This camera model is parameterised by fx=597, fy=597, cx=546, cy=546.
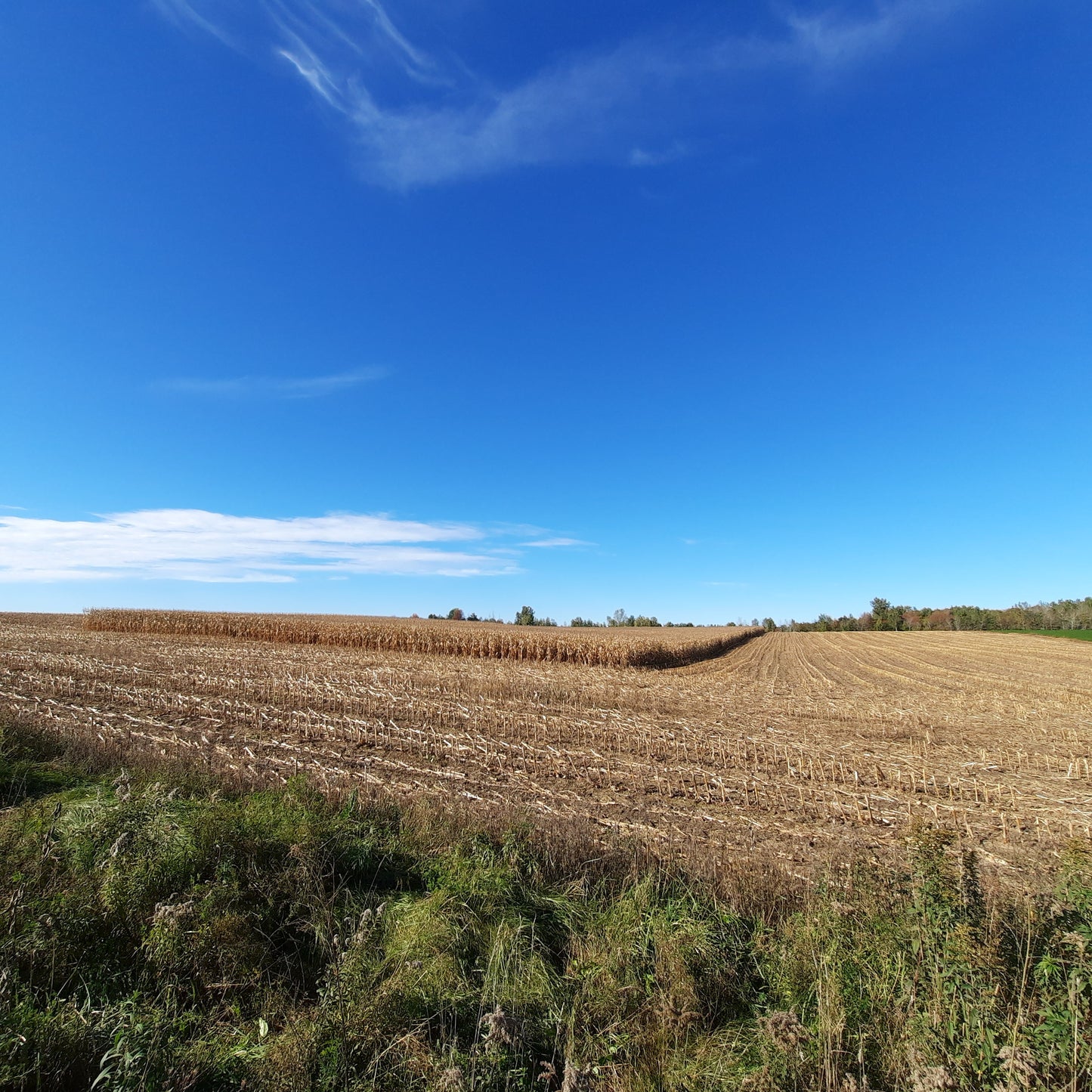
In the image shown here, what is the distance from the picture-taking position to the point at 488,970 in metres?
4.53

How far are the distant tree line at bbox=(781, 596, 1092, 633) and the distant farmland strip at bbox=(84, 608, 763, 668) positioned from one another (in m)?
83.6

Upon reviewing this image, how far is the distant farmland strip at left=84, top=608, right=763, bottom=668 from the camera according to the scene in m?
35.2

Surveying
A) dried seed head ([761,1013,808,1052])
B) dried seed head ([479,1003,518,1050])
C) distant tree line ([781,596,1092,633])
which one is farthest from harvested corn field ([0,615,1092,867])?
distant tree line ([781,596,1092,633])

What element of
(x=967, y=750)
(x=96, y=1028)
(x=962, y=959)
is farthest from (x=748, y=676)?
(x=96, y=1028)

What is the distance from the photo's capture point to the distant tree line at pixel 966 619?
10219 cm

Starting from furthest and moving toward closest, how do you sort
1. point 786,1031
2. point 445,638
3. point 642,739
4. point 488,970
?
1. point 445,638
2. point 642,739
3. point 488,970
4. point 786,1031

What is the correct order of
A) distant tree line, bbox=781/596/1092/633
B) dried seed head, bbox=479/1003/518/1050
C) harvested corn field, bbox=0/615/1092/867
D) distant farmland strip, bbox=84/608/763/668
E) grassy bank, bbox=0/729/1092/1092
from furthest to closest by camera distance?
1. distant tree line, bbox=781/596/1092/633
2. distant farmland strip, bbox=84/608/763/668
3. harvested corn field, bbox=0/615/1092/867
4. dried seed head, bbox=479/1003/518/1050
5. grassy bank, bbox=0/729/1092/1092

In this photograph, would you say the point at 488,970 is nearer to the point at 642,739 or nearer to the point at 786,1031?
the point at 786,1031

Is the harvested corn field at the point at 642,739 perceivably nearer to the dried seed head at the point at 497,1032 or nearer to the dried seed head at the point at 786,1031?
the dried seed head at the point at 786,1031

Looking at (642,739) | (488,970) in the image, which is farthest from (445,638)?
(488,970)

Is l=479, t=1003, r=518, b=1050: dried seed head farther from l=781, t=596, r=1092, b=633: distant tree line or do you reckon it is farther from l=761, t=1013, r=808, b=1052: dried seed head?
l=781, t=596, r=1092, b=633: distant tree line

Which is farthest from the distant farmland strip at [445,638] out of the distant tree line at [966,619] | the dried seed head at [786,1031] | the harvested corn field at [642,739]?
the distant tree line at [966,619]

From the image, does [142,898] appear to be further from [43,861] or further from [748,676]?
[748,676]

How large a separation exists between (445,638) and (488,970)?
36.3 meters
